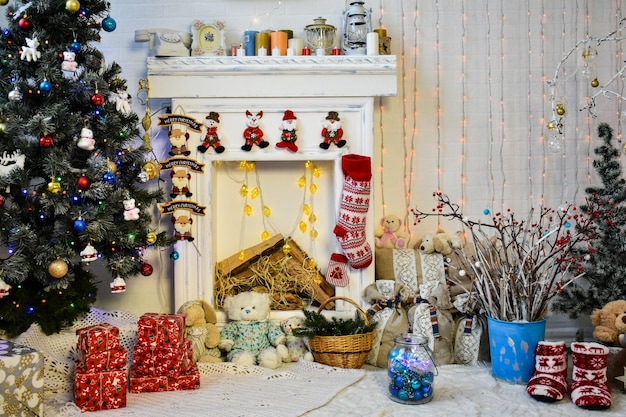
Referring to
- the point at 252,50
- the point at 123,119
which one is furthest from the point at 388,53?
the point at 123,119

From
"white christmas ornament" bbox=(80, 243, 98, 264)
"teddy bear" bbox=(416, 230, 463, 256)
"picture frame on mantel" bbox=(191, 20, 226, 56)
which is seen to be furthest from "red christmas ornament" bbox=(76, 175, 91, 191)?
"teddy bear" bbox=(416, 230, 463, 256)

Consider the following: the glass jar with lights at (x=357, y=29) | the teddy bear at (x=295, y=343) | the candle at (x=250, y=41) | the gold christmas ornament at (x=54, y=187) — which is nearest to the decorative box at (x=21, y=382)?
the gold christmas ornament at (x=54, y=187)

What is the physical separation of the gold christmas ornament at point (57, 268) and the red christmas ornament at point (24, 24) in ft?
3.26

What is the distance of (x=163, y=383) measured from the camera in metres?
3.00

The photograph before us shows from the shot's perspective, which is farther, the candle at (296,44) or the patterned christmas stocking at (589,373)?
the candle at (296,44)

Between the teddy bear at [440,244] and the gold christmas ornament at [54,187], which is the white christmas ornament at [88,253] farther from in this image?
the teddy bear at [440,244]

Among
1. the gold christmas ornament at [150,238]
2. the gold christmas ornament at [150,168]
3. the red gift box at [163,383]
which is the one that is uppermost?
the gold christmas ornament at [150,168]

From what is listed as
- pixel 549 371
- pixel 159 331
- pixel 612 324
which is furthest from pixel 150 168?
pixel 612 324

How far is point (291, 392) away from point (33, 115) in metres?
1.61

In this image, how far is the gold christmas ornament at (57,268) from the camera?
2.89 meters

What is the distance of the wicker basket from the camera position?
10.7 ft

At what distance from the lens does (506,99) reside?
3.95 meters

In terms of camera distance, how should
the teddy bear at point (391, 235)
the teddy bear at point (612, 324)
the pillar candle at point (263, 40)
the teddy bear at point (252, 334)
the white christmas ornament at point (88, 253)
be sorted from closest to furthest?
the white christmas ornament at point (88, 253) < the teddy bear at point (612, 324) < the teddy bear at point (252, 334) < the pillar candle at point (263, 40) < the teddy bear at point (391, 235)

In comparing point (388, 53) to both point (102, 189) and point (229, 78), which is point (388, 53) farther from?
point (102, 189)
